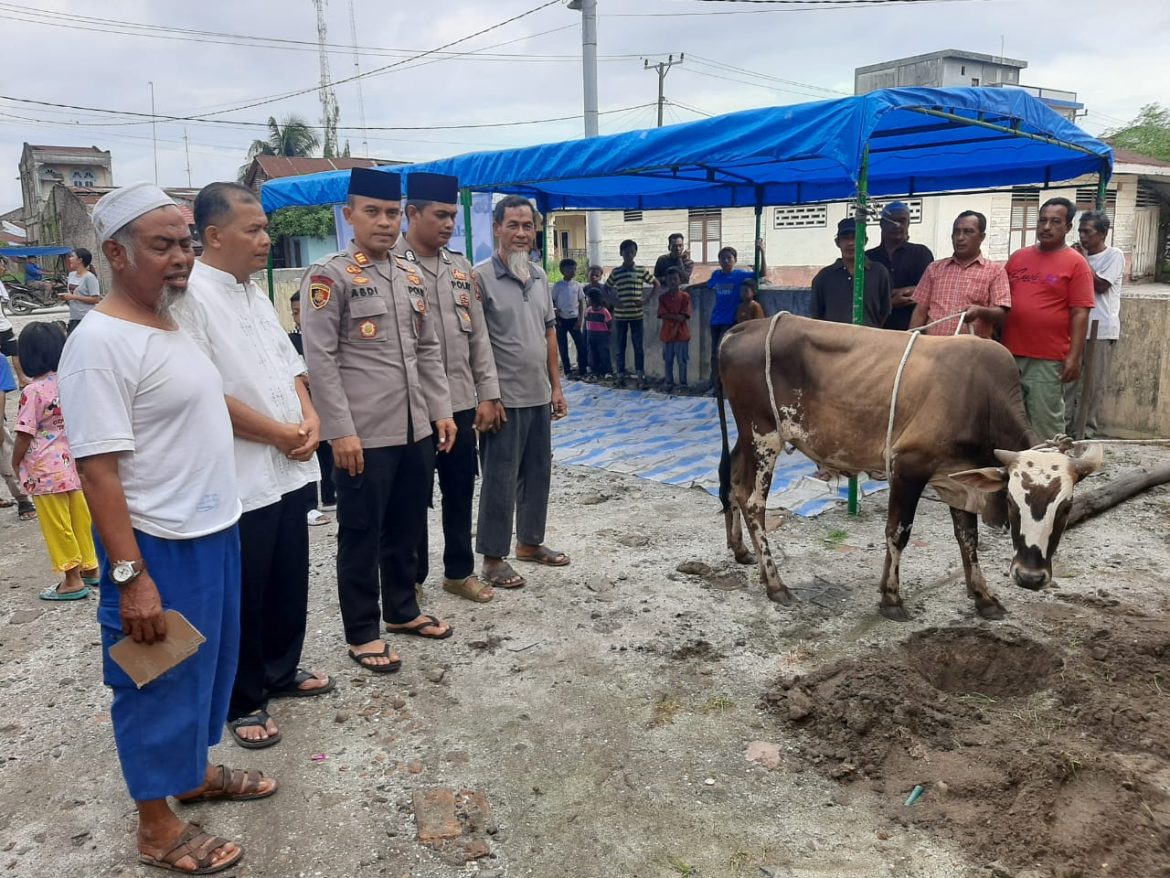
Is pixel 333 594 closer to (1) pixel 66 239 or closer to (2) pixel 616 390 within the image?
(2) pixel 616 390

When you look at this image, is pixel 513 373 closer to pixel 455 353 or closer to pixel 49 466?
pixel 455 353

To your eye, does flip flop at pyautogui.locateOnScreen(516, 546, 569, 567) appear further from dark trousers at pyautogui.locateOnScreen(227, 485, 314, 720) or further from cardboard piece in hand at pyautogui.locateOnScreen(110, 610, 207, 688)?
cardboard piece in hand at pyautogui.locateOnScreen(110, 610, 207, 688)

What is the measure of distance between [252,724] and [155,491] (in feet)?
4.27

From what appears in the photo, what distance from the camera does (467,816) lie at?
8.98 feet

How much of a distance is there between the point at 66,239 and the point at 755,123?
43.6 m

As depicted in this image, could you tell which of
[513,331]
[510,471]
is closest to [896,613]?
[510,471]

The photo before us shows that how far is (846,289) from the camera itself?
663 centimetres

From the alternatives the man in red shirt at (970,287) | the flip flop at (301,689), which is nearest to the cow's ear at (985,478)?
the man in red shirt at (970,287)

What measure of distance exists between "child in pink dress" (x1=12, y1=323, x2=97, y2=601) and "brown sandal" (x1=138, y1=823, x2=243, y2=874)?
2743 millimetres

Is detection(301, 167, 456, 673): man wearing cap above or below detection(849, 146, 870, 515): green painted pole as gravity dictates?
below

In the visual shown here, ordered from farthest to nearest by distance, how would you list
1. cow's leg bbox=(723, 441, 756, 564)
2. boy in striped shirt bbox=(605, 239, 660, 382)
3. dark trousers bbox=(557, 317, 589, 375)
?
dark trousers bbox=(557, 317, 589, 375), boy in striped shirt bbox=(605, 239, 660, 382), cow's leg bbox=(723, 441, 756, 564)

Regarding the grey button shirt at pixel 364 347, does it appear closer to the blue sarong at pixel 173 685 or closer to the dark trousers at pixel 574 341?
the blue sarong at pixel 173 685

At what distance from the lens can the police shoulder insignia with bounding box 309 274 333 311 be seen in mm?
3395

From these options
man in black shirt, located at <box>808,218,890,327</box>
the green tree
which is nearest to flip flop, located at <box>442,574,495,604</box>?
man in black shirt, located at <box>808,218,890,327</box>
